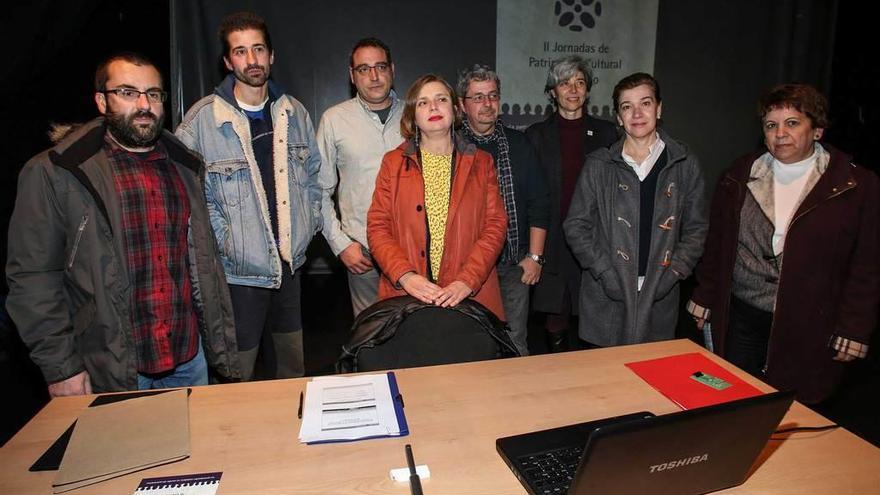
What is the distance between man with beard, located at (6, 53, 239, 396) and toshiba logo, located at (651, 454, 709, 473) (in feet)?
5.32

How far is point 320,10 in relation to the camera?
4410mm

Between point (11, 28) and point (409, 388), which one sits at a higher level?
point (11, 28)

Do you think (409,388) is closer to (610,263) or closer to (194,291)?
(194,291)

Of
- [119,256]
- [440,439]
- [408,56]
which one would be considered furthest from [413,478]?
[408,56]

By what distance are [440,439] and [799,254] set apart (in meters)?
1.65

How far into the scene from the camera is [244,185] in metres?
2.32

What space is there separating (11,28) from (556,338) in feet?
10.2

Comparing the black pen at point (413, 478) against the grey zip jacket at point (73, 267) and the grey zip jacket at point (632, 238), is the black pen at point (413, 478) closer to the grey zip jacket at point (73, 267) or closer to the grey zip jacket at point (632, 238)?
the grey zip jacket at point (73, 267)

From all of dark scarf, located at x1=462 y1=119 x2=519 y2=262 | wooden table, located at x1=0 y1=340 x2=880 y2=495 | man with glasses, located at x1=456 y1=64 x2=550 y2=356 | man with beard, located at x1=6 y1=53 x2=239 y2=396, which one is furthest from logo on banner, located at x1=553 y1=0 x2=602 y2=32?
wooden table, located at x1=0 y1=340 x2=880 y2=495

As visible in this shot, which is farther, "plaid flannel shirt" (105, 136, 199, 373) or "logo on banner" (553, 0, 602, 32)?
"logo on banner" (553, 0, 602, 32)

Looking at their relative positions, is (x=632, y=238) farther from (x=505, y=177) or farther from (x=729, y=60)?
(x=729, y=60)

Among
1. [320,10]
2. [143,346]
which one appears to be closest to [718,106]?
[320,10]

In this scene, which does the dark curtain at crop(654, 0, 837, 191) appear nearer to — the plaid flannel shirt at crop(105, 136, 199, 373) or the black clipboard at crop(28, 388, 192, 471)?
the plaid flannel shirt at crop(105, 136, 199, 373)

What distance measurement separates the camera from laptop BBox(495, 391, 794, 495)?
887mm
